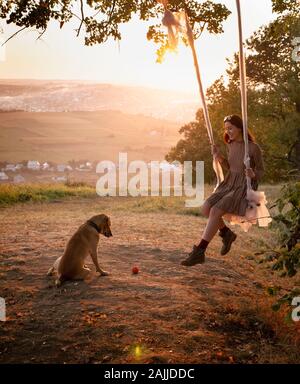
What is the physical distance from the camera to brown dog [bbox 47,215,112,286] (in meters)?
6.49

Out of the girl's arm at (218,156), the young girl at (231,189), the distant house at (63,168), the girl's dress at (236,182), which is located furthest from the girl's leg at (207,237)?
Result: the distant house at (63,168)

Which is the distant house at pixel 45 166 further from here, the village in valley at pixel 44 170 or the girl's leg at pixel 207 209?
the girl's leg at pixel 207 209

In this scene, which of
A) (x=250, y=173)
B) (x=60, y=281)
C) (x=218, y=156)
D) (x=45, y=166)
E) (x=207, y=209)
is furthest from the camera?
(x=45, y=166)

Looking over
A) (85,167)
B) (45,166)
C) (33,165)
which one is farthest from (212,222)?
(85,167)

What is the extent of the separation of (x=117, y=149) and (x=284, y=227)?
50.7 metres

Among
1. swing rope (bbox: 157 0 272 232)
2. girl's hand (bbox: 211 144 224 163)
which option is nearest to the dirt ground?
swing rope (bbox: 157 0 272 232)

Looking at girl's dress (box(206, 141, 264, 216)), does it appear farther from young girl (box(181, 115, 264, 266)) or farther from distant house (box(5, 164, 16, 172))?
distant house (box(5, 164, 16, 172))

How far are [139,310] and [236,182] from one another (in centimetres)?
212

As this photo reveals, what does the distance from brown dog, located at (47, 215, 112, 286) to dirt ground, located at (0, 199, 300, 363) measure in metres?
0.17

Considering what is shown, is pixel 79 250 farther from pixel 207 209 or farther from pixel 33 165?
pixel 33 165

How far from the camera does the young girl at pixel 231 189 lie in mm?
5848

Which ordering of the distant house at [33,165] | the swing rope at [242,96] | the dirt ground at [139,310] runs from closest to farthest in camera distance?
the dirt ground at [139,310] → the swing rope at [242,96] → the distant house at [33,165]

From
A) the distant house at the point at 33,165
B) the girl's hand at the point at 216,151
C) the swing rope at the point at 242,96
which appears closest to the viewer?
A: the swing rope at the point at 242,96

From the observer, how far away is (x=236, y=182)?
237 inches
